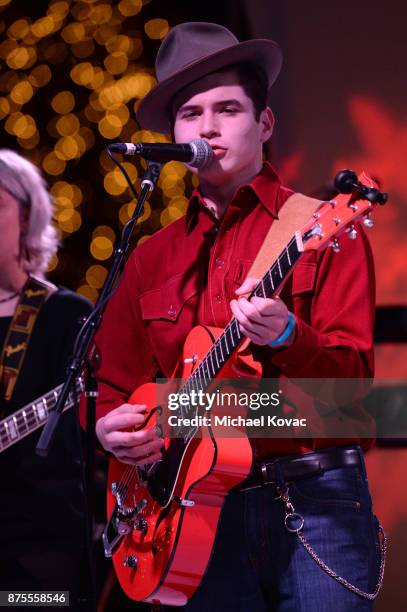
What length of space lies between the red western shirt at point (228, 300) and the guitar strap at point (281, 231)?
0.05m

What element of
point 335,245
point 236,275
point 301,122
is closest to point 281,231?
point 236,275

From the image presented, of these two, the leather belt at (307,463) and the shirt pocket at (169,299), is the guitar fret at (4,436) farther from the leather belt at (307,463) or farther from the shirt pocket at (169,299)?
the leather belt at (307,463)

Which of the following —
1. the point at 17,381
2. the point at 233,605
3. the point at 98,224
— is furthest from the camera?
the point at 98,224

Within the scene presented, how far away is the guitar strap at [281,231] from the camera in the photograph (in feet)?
6.18

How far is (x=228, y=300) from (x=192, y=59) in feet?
2.03

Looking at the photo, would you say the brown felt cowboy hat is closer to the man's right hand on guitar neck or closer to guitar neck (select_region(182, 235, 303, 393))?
guitar neck (select_region(182, 235, 303, 393))

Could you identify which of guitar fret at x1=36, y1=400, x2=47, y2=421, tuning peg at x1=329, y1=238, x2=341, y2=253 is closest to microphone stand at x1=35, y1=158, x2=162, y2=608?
tuning peg at x1=329, y1=238, x2=341, y2=253

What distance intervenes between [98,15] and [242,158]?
213 centimetres

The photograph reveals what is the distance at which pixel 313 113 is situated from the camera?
3455mm

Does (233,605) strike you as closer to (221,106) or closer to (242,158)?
(242,158)

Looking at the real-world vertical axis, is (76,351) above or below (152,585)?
above

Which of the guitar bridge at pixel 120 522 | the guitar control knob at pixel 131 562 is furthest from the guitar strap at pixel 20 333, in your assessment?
the guitar control knob at pixel 131 562

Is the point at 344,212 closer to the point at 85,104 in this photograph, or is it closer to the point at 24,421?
the point at 24,421

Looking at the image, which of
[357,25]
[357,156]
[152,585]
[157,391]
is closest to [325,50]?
[357,25]
